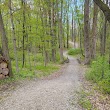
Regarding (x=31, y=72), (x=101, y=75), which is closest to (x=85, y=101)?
(x=101, y=75)

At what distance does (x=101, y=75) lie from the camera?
10023 mm

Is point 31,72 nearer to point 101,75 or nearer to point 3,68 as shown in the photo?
point 3,68

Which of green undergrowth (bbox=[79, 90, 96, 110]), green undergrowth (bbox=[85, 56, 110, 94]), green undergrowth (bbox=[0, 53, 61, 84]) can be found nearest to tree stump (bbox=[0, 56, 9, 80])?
green undergrowth (bbox=[0, 53, 61, 84])

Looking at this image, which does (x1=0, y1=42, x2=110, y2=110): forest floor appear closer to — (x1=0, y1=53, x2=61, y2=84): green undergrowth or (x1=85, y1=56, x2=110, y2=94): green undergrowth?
(x1=85, y1=56, x2=110, y2=94): green undergrowth

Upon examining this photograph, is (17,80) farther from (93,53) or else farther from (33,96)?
(93,53)

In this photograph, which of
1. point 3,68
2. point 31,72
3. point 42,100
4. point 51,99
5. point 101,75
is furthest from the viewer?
point 31,72

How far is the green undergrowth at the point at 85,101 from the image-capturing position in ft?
19.8

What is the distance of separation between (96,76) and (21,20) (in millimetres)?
7938

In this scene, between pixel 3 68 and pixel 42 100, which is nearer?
pixel 42 100

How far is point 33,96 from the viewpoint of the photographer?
23.1ft

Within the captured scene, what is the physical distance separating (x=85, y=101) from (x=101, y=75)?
3.87 metres

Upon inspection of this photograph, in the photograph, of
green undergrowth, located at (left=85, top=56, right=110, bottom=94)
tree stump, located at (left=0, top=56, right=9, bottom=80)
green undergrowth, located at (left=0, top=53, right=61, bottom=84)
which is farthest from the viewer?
green undergrowth, located at (left=0, top=53, right=61, bottom=84)

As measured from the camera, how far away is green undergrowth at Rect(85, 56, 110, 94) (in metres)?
8.36

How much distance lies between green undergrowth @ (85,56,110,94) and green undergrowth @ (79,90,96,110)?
1239 millimetres
